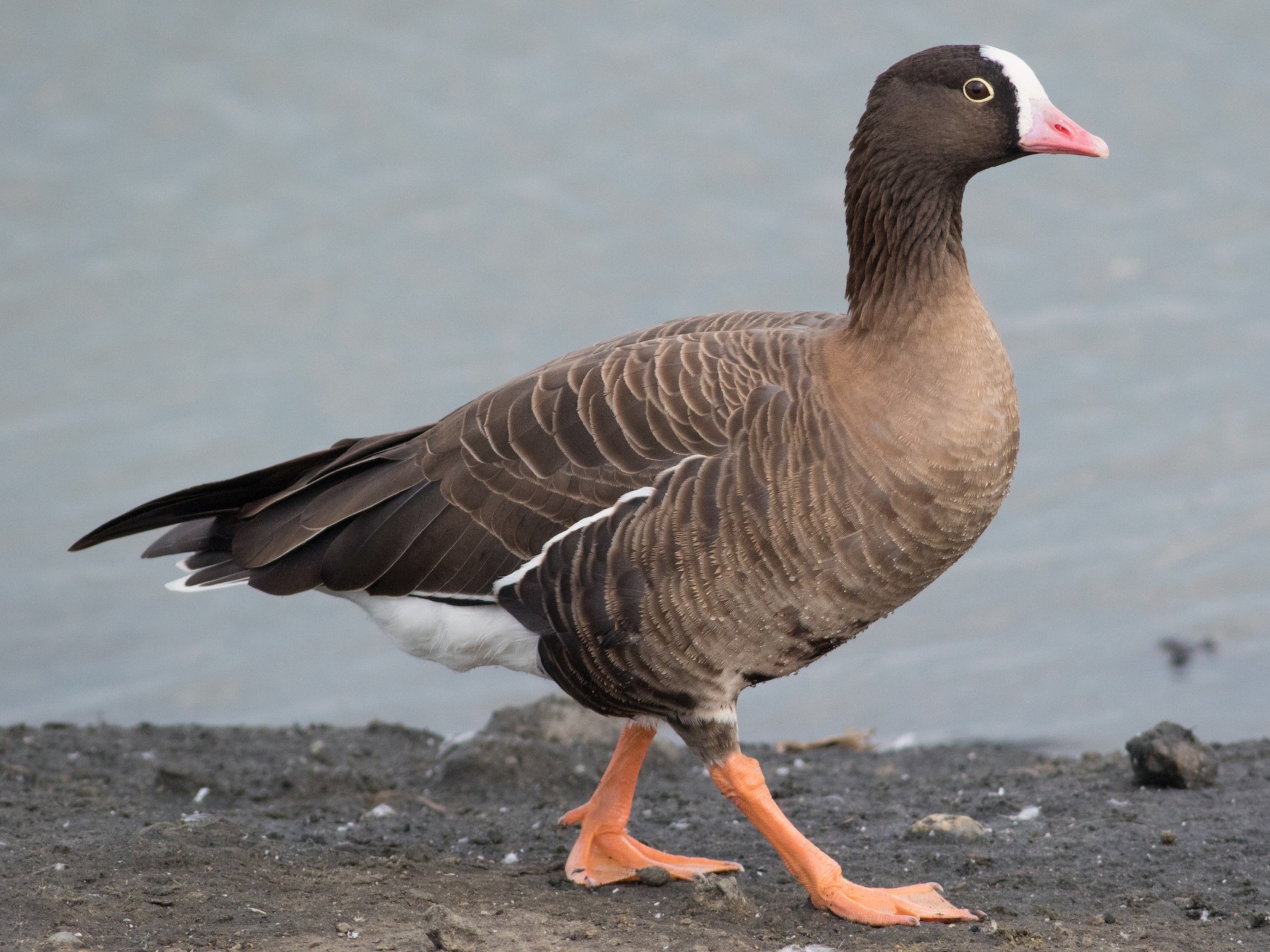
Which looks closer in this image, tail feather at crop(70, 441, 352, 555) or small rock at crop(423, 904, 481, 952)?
small rock at crop(423, 904, 481, 952)

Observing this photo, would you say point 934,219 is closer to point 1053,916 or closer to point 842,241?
point 1053,916

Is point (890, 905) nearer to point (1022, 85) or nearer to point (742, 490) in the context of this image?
point (742, 490)

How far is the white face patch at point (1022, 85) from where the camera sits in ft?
16.0

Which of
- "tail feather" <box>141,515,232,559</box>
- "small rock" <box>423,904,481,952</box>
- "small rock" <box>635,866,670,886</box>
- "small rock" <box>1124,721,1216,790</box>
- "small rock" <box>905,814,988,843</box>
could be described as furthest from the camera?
"small rock" <box>1124,721,1216,790</box>

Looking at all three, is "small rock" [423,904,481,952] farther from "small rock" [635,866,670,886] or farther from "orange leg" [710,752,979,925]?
"orange leg" [710,752,979,925]

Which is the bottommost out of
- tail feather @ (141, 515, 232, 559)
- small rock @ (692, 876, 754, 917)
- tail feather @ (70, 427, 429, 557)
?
small rock @ (692, 876, 754, 917)

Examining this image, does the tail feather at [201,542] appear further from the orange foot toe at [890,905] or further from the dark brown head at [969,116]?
the dark brown head at [969,116]

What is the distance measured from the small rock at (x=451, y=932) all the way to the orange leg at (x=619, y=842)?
88 cm

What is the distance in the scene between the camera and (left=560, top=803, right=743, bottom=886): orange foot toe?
5195 mm

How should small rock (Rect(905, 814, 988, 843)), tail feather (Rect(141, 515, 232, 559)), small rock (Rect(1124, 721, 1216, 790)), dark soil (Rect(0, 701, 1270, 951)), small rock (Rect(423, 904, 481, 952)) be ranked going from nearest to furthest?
1. small rock (Rect(423, 904, 481, 952))
2. dark soil (Rect(0, 701, 1270, 951))
3. small rock (Rect(905, 814, 988, 843))
4. tail feather (Rect(141, 515, 232, 559))
5. small rock (Rect(1124, 721, 1216, 790))

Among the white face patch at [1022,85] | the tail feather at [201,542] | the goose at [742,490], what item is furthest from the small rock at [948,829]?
the tail feather at [201,542]

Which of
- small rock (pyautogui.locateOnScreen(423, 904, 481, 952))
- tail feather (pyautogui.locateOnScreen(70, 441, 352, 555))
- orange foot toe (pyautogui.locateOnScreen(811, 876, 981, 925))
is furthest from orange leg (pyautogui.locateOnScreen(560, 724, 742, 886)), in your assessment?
tail feather (pyautogui.locateOnScreen(70, 441, 352, 555))

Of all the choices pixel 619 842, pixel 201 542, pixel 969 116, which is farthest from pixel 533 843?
pixel 969 116

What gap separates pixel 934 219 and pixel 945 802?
101 inches
